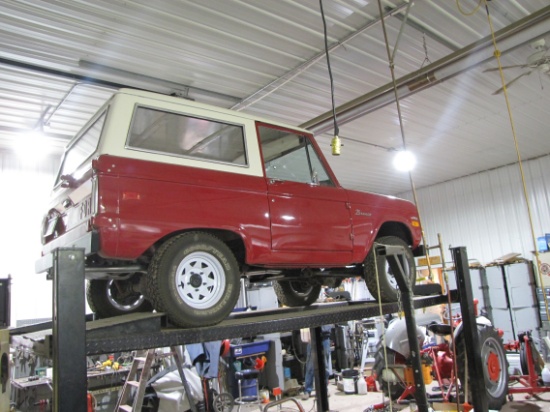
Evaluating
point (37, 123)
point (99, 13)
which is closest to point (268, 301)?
point (37, 123)

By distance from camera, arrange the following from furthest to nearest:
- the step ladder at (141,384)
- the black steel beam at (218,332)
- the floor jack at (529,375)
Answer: the floor jack at (529,375)
the step ladder at (141,384)
the black steel beam at (218,332)

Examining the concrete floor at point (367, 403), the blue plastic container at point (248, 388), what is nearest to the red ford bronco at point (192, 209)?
the concrete floor at point (367, 403)

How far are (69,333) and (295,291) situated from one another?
345 centimetres

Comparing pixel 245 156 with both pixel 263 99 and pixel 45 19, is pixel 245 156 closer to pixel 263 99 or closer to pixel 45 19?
pixel 45 19

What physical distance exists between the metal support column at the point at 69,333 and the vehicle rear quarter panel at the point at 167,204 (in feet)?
1.76

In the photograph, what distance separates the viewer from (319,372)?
15.3 ft

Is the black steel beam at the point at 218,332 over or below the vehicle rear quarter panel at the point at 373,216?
below

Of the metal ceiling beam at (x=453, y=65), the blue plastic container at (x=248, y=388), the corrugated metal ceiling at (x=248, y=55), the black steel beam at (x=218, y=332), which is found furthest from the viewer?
the blue plastic container at (x=248, y=388)

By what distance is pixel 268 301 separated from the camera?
499 inches

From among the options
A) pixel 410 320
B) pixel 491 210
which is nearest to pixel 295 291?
pixel 410 320

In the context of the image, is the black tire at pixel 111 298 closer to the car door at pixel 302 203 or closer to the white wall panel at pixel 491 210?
the car door at pixel 302 203

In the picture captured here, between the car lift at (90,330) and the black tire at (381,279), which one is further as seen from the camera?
the black tire at (381,279)

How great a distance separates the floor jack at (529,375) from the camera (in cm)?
707

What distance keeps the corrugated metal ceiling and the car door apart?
2.15 metres
